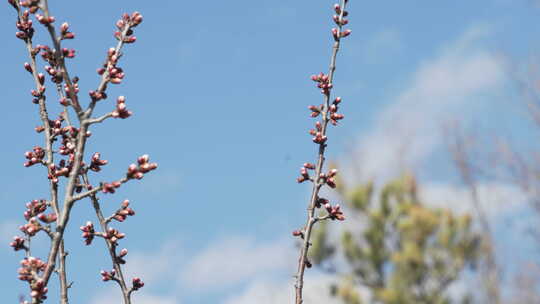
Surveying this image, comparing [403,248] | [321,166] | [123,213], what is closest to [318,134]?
[321,166]

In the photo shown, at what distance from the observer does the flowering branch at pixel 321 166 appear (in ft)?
8.45

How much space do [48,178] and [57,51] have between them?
1.88 feet

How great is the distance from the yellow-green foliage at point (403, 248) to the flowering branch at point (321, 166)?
2126cm

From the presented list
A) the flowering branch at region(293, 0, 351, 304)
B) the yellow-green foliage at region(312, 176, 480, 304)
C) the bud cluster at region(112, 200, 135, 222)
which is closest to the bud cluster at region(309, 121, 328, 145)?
the flowering branch at region(293, 0, 351, 304)

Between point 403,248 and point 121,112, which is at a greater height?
point 403,248

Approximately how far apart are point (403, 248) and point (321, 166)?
886 inches

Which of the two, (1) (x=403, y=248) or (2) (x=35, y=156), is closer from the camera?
(2) (x=35, y=156)

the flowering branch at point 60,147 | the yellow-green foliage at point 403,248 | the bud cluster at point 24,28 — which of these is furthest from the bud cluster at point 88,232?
the yellow-green foliage at point 403,248

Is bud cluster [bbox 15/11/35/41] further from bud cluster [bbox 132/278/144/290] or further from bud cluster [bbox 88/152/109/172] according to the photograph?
bud cluster [bbox 132/278/144/290]

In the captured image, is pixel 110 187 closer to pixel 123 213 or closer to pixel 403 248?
pixel 123 213

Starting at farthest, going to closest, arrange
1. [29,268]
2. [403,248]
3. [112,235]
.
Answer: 1. [403,248]
2. [112,235]
3. [29,268]

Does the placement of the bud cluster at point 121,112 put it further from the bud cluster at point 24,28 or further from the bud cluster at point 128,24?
the bud cluster at point 24,28

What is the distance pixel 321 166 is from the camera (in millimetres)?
2760

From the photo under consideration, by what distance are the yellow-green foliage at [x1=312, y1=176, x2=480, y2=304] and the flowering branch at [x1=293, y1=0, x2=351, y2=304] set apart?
69.7ft
